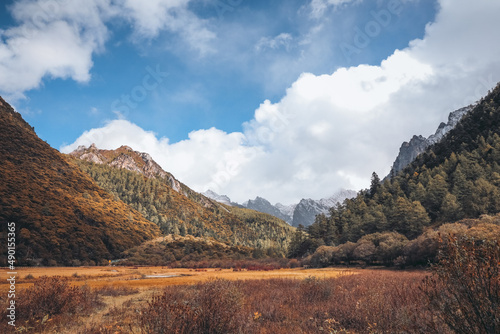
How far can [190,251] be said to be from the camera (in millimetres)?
69500

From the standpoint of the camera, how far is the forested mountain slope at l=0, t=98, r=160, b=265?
47.6 meters

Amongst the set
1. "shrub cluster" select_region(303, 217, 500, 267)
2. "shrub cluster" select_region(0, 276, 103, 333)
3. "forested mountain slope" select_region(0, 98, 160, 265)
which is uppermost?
"forested mountain slope" select_region(0, 98, 160, 265)

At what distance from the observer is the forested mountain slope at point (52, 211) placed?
156 ft

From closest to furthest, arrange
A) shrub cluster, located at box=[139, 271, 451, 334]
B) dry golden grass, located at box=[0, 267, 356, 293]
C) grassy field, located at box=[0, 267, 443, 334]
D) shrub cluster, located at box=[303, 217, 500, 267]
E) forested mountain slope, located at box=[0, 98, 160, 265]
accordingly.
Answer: shrub cluster, located at box=[139, 271, 451, 334]
grassy field, located at box=[0, 267, 443, 334]
dry golden grass, located at box=[0, 267, 356, 293]
shrub cluster, located at box=[303, 217, 500, 267]
forested mountain slope, located at box=[0, 98, 160, 265]

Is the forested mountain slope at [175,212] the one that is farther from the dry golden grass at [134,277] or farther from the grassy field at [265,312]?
the grassy field at [265,312]

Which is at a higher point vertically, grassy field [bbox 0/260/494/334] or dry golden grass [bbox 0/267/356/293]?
grassy field [bbox 0/260/494/334]

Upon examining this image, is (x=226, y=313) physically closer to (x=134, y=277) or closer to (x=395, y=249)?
(x=134, y=277)

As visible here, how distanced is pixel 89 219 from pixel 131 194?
70.7m

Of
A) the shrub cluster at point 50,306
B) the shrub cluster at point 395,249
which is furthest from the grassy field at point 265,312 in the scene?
the shrub cluster at point 395,249

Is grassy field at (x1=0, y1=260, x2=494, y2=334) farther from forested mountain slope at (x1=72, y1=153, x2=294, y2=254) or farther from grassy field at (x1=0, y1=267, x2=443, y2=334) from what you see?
forested mountain slope at (x1=72, y1=153, x2=294, y2=254)

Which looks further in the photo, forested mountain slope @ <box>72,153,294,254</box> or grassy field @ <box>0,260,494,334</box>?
forested mountain slope @ <box>72,153,294,254</box>

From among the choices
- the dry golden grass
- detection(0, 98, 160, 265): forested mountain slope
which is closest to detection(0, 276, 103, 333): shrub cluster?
the dry golden grass

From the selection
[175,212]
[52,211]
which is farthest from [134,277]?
[175,212]

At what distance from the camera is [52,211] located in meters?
55.7
